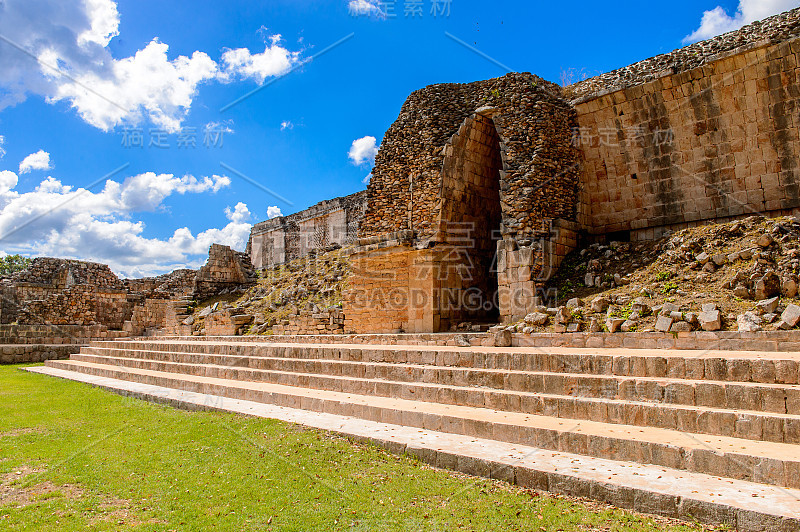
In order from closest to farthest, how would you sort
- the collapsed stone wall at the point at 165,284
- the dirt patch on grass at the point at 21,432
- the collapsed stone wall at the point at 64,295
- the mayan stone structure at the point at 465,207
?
the dirt patch on grass at the point at 21,432 → the mayan stone structure at the point at 465,207 → the collapsed stone wall at the point at 64,295 → the collapsed stone wall at the point at 165,284

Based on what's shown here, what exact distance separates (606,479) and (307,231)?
84.5 feet

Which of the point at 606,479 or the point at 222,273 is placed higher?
the point at 222,273

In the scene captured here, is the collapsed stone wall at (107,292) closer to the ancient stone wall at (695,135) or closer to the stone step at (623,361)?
the stone step at (623,361)

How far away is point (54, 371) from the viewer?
13516 mm

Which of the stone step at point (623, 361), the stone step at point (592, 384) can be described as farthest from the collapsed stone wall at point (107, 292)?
the stone step at point (623, 361)

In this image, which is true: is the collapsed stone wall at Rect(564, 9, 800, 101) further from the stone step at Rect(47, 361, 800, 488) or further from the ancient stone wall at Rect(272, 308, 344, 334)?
the stone step at Rect(47, 361, 800, 488)

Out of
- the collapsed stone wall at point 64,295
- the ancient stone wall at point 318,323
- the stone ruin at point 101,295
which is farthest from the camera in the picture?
the collapsed stone wall at point 64,295

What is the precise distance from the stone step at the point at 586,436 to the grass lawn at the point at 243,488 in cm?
83

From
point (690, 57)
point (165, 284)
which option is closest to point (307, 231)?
point (165, 284)

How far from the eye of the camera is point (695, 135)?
10617 mm

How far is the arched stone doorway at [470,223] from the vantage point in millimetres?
12469

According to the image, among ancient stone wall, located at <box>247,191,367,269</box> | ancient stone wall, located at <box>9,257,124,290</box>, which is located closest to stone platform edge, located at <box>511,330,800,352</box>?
ancient stone wall, located at <box>247,191,367,269</box>

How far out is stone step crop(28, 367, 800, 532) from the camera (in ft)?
10.6

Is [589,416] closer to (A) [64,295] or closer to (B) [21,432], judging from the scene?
(B) [21,432]
